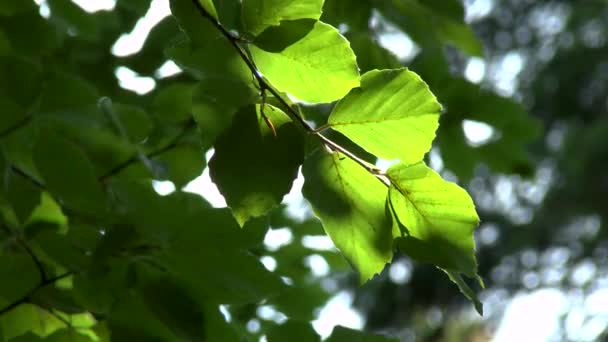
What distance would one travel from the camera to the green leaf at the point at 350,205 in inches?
20.7

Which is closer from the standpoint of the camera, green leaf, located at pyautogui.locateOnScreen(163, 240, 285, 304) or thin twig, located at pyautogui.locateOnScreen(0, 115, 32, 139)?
green leaf, located at pyautogui.locateOnScreen(163, 240, 285, 304)

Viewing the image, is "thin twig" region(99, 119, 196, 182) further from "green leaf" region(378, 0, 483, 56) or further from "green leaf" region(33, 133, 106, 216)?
"green leaf" region(378, 0, 483, 56)

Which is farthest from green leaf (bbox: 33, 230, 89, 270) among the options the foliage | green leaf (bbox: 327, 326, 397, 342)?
green leaf (bbox: 327, 326, 397, 342)

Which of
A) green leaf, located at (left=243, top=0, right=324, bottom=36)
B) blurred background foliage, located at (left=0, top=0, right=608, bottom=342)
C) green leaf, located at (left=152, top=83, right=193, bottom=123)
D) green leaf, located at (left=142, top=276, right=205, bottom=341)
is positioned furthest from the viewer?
green leaf, located at (left=152, top=83, right=193, bottom=123)

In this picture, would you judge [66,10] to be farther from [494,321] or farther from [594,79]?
[594,79]

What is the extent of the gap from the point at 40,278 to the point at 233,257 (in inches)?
7.7

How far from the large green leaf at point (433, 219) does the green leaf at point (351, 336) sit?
0.35 feet

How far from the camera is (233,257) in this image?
63cm

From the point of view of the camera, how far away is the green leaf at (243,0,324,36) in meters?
0.48

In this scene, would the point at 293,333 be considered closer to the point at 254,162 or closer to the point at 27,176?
the point at 254,162

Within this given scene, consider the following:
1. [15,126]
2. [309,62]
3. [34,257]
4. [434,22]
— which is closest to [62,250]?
[34,257]

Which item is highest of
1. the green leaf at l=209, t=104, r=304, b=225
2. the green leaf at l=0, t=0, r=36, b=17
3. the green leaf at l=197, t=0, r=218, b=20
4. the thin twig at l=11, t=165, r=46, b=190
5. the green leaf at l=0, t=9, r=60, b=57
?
the green leaf at l=0, t=9, r=60, b=57

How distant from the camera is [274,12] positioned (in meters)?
0.49

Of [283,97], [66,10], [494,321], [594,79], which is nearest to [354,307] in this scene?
[494,321]
